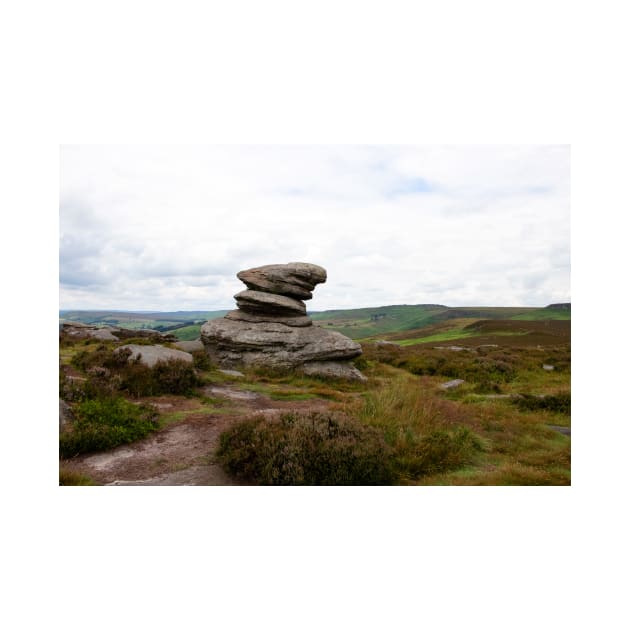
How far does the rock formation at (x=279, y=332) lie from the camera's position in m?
19.5

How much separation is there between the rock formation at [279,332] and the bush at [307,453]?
1185 centimetres

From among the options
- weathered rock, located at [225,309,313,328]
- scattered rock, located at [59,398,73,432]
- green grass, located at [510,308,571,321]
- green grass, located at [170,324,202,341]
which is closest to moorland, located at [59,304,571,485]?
scattered rock, located at [59,398,73,432]

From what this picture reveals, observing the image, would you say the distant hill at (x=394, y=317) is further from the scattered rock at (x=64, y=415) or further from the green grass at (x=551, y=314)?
the scattered rock at (x=64, y=415)

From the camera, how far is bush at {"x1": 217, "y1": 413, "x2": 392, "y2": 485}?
596 cm

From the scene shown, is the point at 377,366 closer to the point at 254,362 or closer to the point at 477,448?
the point at 254,362

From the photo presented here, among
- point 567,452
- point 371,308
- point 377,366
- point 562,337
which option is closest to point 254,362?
point 377,366

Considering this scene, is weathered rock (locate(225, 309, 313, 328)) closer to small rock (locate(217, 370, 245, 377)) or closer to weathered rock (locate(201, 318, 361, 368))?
weathered rock (locate(201, 318, 361, 368))

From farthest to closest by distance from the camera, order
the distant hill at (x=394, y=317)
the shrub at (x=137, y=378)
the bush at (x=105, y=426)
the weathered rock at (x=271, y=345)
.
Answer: the distant hill at (x=394, y=317) → the weathered rock at (x=271, y=345) → the shrub at (x=137, y=378) → the bush at (x=105, y=426)

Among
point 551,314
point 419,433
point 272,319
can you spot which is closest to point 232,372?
point 272,319

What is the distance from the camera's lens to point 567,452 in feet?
27.3

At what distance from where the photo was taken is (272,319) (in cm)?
2119

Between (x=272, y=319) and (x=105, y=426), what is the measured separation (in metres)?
13.3

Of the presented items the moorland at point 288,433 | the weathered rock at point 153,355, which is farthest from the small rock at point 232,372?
the weathered rock at point 153,355

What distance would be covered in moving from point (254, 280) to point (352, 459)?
16.8 meters
